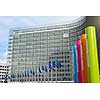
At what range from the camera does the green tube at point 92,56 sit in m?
1.45

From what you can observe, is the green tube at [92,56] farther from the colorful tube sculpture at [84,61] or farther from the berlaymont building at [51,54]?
the berlaymont building at [51,54]

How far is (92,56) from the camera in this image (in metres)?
1.47

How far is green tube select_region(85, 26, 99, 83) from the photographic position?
145cm

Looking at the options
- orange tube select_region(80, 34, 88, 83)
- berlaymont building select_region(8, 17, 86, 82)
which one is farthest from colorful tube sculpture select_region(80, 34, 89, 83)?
berlaymont building select_region(8, 17, 86, 82)

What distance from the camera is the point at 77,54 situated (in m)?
1.63

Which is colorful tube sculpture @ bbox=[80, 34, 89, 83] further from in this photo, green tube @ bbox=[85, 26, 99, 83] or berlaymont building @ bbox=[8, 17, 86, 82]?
berlaymont building @ bbox=[8, 17, 86, 82]

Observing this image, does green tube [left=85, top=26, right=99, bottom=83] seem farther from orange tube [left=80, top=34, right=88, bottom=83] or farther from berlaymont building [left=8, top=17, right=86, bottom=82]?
berlaymont building [left=8, top=17, right=86, bottom=82]

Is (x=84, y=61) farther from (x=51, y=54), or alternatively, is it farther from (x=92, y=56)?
(x=51, y=54)

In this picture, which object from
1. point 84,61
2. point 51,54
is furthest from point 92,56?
point 51,54

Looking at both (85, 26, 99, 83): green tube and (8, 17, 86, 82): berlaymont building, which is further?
(8, 17, 86, 82): berlaymont building
